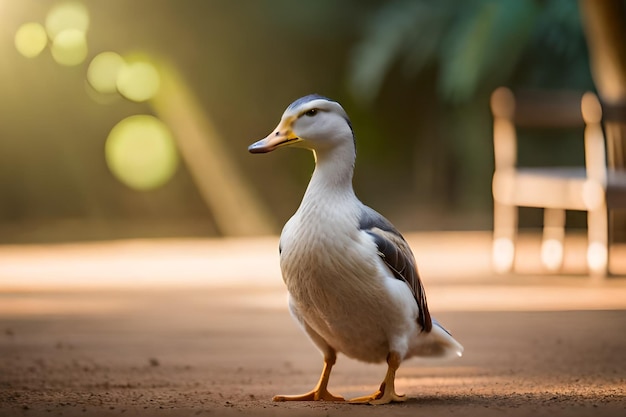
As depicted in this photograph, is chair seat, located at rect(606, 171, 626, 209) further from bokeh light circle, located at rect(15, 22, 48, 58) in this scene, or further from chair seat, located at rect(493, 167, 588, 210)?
bokeh light circle, located at rect(15, 22, 48, 58)

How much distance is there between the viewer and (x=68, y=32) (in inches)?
317

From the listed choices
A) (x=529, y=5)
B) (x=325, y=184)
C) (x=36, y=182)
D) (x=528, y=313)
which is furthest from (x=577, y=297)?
(x=36, y=182)

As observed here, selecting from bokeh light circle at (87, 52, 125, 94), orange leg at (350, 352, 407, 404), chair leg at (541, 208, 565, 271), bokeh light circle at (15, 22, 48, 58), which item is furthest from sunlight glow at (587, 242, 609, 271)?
bokeh light circle at (15, 22, 48, 58)

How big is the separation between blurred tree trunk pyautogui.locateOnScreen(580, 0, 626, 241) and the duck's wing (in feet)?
11.5

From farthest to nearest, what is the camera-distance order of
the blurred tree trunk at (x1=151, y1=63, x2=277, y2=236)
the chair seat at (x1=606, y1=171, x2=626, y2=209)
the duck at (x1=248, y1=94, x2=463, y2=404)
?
1. the blurred tree trunk at (x1=151, y1=63, x2=277, y2=236)
2. the chair seat at (x1=606, y1=171, x2=626, y2=209)
3. the duck at (x1=248, y1=94, x2=463, y2=404)

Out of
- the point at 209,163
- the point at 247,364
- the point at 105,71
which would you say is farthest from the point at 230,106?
the point at 247,364

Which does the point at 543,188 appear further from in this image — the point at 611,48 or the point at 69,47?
the point at 69,47

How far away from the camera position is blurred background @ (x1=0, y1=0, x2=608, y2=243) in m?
8.06

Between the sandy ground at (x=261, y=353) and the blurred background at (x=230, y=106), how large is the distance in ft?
9.46

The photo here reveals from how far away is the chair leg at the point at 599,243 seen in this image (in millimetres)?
4910

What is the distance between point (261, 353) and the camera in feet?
10.9

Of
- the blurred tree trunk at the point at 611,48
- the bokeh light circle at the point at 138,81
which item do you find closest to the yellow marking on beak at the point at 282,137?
the blurred tree trunk at the point at 611,48

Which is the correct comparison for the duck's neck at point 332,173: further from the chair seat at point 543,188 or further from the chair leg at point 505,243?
the chair leg at point 505,243

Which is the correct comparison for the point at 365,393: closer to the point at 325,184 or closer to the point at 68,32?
the point at 325,184
